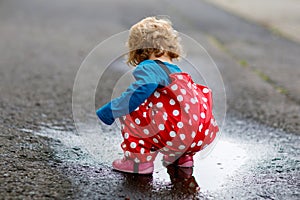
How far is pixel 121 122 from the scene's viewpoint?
3656mm

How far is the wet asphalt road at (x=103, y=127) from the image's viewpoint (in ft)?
11.0

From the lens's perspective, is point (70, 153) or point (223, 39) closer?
point (70, 153)

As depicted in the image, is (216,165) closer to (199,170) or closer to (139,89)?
(199,170)

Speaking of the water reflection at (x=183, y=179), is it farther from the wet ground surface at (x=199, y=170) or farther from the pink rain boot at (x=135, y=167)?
the pink rain boot at (x=135, y=167)

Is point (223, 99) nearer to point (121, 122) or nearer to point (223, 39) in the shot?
point (121, 122)

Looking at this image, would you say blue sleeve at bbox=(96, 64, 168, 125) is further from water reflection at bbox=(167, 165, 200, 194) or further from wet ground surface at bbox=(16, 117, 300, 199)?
water reflection at bbox=(167, 165, 200, 194)

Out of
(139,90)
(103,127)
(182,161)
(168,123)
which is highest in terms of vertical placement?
(139,90)

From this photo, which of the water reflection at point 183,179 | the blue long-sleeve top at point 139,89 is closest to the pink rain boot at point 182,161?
the water reflection at point 183,179

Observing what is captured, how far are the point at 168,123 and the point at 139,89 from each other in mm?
312

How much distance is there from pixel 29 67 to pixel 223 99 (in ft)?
9.80

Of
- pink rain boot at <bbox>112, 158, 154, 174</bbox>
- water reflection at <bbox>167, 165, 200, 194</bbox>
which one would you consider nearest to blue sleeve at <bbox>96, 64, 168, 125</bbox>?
pink rain boot at <bbox>112, 158, 154, 174</bbox>

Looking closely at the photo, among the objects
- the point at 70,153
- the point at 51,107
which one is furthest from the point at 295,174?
the point at 51,107

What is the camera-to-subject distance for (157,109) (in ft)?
11.6

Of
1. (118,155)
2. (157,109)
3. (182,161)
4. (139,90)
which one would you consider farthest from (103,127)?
(139,90)
